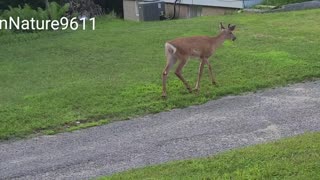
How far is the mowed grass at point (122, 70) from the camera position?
8.70m

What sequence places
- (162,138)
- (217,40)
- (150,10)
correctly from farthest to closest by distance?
(150,10) < (217,40) < (162,138)

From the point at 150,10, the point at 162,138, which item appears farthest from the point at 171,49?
the point at 150,10

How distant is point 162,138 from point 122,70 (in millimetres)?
4772

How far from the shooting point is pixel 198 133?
283 inches

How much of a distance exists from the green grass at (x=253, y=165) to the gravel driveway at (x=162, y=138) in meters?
0.42

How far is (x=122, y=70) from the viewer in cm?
1171

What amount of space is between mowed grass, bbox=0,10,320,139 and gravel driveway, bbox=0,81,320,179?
1.69ft

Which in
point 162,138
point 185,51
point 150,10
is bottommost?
point 162,138

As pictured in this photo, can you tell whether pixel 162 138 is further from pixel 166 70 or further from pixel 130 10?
pixel 130 10

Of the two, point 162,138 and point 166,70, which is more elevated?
point 166,70

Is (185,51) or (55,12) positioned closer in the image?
(185,51)

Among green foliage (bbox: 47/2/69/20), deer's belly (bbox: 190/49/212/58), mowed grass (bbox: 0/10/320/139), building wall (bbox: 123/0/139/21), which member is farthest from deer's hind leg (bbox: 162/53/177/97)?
building wall (bbox: 123/0/139/21)

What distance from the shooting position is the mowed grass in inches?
342

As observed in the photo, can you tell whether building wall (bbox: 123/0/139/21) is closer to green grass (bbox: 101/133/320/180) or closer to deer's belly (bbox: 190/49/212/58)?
deer's belly (bbox: 190/49/212/58)
